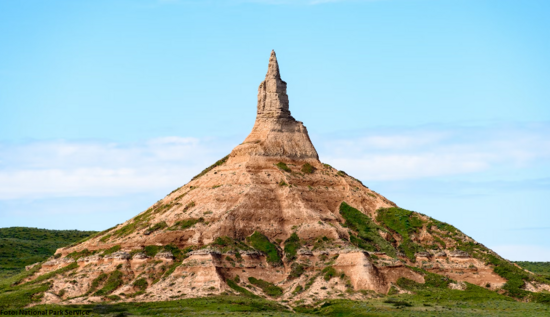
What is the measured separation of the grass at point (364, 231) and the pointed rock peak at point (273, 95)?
21305mm

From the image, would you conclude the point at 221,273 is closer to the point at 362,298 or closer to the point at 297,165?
the point at 362,298

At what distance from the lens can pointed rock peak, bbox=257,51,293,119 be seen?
507ft

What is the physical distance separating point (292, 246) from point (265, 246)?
14.3ft

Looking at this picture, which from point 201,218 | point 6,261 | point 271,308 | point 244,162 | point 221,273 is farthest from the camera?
point 6,261

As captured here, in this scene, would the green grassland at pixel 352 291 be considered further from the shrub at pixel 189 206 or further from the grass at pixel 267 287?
the shrub at pixel 189 206

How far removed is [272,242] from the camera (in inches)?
5404

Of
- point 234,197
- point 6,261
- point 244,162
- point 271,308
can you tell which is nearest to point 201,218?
point 234,197

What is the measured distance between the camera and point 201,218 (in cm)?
13700

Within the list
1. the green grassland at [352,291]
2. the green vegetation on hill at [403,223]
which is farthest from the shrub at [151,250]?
the green vegetation on hill at [403,223]

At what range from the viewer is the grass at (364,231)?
138m

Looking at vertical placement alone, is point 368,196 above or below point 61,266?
above

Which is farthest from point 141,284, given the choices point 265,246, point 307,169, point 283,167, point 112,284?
point 307,169

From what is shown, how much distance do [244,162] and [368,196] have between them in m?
23.5

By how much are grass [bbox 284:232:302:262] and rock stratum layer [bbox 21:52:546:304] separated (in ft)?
0.63
